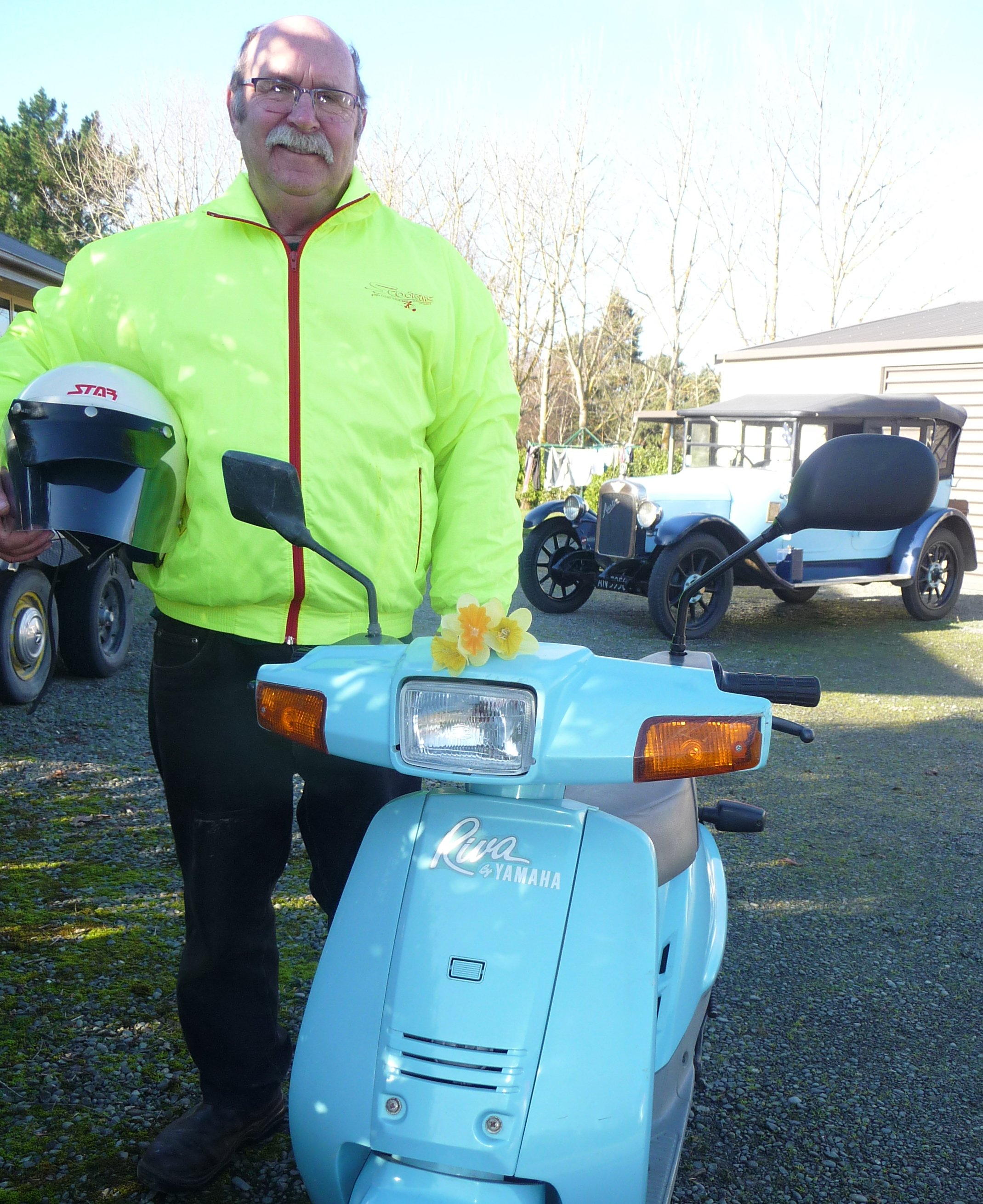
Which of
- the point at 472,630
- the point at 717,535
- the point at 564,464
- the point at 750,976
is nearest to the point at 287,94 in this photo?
the point at 472,630

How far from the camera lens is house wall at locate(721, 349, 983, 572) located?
14.5 m

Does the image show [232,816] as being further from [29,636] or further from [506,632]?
[29,636]

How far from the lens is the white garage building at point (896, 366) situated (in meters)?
14.5

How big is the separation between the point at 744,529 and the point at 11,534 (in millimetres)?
7987

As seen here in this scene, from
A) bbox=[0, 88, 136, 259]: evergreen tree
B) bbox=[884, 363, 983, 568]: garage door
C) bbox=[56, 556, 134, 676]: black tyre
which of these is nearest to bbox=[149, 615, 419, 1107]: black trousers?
bbox=[56, 556, 134, 676]: black tyre

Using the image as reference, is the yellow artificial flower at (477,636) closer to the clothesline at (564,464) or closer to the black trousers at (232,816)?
the black trousers at (232,816)

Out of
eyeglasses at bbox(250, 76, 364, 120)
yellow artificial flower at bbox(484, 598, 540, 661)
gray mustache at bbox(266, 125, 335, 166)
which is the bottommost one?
yellow artificial flower at bbox(484, 598, 540, 661)

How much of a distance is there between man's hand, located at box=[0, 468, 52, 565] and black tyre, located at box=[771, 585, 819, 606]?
8.02 metres

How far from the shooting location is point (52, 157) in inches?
1161

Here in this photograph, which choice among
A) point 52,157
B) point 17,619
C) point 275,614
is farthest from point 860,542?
point 52,157

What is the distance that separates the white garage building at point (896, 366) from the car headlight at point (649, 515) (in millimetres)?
5212

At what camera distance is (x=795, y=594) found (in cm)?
969

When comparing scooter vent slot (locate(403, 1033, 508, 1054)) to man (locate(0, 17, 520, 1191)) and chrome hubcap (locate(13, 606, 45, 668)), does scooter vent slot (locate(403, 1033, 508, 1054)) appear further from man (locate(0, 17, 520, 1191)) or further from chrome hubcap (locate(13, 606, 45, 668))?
chrome hubcap (locate(13, 606, 45, 668))

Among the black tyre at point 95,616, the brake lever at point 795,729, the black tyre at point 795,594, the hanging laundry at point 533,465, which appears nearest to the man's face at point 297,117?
the brake lever at point 795,729
